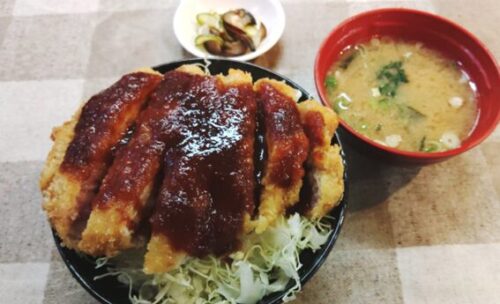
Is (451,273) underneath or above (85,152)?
underneath

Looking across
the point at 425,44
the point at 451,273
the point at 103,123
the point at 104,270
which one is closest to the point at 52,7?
the point at 103,123

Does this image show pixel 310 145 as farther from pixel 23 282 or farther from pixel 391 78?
pixel 23 282

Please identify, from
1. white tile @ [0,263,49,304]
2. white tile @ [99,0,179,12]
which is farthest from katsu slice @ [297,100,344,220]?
white tile @ [99,0,179,12]

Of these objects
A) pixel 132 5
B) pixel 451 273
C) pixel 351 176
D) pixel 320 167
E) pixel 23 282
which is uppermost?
pixel 320 167

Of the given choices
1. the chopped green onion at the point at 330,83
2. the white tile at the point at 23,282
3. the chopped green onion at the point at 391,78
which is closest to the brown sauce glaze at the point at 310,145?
the chopped green onion at the point at 330,83

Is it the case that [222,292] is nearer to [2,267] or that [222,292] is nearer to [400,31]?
[2,267]

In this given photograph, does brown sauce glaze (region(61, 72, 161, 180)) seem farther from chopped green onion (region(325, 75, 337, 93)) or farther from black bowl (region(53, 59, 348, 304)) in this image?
chopped green onion (region(325, 75, 337, 93))

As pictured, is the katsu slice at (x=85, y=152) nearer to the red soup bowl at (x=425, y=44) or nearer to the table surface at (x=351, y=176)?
the table surface at (x=351, y=176)

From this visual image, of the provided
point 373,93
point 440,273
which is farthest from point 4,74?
point 440,273
